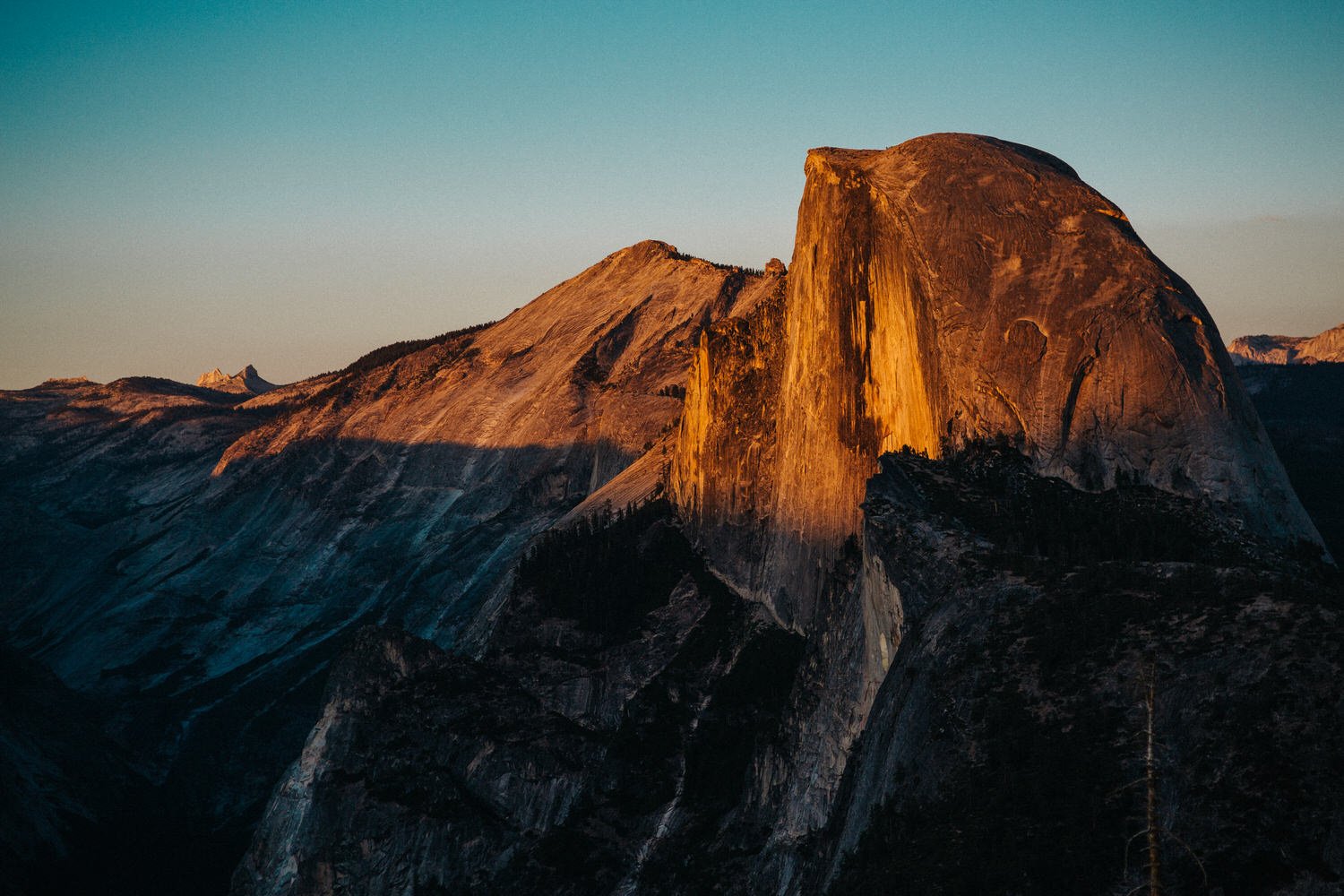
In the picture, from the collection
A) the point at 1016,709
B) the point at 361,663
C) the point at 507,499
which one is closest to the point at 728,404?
the point at 361,663

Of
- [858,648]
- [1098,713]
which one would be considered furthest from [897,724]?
[858,648]

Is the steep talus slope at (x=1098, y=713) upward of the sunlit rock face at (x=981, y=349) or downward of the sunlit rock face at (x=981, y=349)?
downward

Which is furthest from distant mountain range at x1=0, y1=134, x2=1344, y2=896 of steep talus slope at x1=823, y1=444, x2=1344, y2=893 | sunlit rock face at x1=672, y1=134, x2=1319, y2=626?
sunlit rock face at x1=672, y1=134, x2=1319, y2=626

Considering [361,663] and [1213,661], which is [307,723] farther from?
[1213,661]

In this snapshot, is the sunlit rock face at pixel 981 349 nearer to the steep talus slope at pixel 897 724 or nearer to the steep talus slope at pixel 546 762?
the steep talus slope at pixel 897 724

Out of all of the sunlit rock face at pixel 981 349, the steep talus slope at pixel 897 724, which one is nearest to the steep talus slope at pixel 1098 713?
the steep talus slope at pixel 897 724

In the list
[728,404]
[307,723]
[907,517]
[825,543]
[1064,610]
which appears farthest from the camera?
[307,723]

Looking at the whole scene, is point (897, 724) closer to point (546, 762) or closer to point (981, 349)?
point (981, 349)

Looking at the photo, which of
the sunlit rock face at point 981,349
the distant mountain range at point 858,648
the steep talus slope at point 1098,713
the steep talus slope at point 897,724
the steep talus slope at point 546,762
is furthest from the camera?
the steep talus slope at point 546,762

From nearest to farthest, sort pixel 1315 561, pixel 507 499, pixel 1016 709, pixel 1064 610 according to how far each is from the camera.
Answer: pixel 1016 709 < pixel 1064 610 < pixel 1315 561 < pixel 507 499
